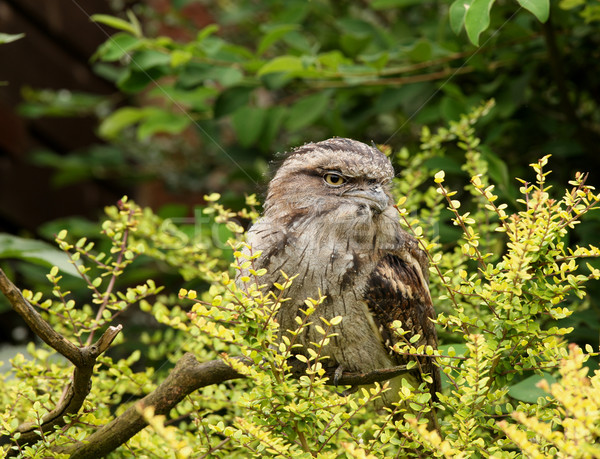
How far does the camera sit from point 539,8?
2.01 m

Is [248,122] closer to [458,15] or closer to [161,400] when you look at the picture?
[458,15]

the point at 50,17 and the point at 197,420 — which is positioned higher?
the point at 50,17

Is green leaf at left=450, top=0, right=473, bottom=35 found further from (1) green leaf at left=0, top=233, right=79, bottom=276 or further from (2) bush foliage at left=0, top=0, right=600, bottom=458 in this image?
(1) green leaf at left=0, top=233, right=79, bottom=276

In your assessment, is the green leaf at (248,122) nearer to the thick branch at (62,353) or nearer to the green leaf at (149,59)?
the green leaf at (149,59)

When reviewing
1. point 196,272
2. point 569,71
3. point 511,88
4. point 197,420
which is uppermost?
point 569,71

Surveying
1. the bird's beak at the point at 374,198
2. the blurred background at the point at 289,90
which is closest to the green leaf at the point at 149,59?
the blurred background at the point at 289,90

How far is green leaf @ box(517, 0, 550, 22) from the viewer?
1978 mm

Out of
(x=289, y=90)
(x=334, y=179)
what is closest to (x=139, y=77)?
(x=289, y=90)

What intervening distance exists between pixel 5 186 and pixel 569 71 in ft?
12.2

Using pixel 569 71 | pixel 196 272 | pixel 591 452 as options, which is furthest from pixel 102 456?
pixel 569 71

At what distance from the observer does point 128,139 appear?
4.82 metres

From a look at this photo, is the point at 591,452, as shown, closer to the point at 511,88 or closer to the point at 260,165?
the point at 511,88

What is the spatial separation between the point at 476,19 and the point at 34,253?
1643 mm

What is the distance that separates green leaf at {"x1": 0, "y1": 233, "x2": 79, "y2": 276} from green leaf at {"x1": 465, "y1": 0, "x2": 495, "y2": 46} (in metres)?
1.48
